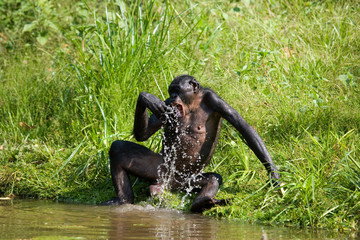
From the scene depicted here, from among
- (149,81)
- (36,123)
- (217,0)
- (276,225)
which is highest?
(217,0)

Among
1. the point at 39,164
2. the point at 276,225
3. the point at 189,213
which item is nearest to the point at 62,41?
the point at 39,164

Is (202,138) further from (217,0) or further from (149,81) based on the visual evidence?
(217,0)

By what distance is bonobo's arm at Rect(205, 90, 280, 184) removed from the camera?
4.89 m

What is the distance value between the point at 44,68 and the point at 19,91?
1.04m

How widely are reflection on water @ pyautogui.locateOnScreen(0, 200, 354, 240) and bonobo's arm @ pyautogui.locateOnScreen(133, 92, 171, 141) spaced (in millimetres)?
719

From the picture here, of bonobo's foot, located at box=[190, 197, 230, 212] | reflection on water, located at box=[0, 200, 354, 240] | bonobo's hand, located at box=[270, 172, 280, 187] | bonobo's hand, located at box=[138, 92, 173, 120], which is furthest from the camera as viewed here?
bonobo's hand, located at box=[138, 92, 173, 120]

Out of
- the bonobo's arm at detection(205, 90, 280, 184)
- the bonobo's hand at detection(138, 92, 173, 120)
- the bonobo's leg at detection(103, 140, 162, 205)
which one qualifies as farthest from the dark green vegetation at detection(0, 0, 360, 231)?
the bonobo's hand at detection(138, 92, 173, 120)

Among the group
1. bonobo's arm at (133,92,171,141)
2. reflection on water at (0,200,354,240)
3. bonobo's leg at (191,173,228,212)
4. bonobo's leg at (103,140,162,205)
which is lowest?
reflection on water at (0,200,354,240)

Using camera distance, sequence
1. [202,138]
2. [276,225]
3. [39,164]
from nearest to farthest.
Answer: [276,225] < [202,138] < [39,164]

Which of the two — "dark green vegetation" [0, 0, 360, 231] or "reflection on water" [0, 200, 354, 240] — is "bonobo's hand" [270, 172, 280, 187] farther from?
"reflection on water" [0, 200, 354, 240]

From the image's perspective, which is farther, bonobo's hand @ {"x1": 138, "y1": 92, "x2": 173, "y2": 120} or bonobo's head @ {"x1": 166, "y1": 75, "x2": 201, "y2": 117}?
bonobo's head @ {"x1": 166, "y1": 75, "x2": 201, "y2": 117}

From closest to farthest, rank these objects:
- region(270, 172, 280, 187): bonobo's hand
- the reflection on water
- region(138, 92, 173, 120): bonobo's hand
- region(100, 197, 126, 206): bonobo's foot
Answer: the reflection on water, region(270, 172, 280, 187): bonobo's hand, region(138, 92, 173, 120): bonobo's hand, region(100, 197, 126, 206): bonobo's foot

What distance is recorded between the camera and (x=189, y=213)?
4773 mm

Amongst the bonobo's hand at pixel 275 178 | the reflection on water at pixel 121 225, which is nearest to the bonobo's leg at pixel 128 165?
the reflection on water at pixel 121 225
